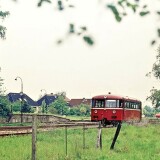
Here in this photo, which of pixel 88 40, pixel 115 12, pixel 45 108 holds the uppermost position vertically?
pixel 115 12

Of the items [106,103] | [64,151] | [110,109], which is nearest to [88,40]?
[64,151]

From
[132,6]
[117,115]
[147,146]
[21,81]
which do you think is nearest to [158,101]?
[21,81]

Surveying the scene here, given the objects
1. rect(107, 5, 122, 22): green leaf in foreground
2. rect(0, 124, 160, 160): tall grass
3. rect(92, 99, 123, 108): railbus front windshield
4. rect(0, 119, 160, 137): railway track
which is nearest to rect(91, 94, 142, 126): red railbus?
rect(92, 99, 123, 108): railbus front windshield

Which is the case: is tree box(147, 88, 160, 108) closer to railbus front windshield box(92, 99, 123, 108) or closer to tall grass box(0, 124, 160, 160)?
railbus front windshield box(92, 99, 123, 108)

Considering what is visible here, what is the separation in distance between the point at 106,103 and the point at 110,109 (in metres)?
0.71

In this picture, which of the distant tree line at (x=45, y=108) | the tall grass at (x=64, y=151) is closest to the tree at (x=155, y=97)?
the distant tree line at (x=45, y=108)

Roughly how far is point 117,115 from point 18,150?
23401 millimetres

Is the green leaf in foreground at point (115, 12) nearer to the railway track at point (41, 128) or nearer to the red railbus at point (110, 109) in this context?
the railway track at point (41, 128)

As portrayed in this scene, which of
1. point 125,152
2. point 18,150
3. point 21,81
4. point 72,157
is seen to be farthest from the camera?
point 21,81

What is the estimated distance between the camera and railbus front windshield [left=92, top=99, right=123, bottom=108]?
38153mm

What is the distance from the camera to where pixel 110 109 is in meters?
38.5

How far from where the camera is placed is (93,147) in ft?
57.5

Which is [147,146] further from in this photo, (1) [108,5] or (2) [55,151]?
(1) [108,5]

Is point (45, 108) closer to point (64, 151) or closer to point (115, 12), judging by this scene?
point (64, 151)
